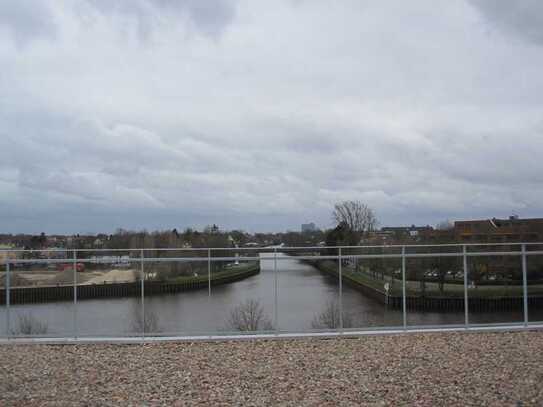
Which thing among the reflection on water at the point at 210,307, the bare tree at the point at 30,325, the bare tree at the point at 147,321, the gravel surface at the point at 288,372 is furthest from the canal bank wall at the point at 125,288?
the gravel surface at the point at 288,372

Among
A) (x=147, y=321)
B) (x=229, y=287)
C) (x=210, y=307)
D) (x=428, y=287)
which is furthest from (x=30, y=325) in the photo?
(x=428, y=287)

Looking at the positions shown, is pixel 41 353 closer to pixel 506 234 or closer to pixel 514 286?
pixel 514 286

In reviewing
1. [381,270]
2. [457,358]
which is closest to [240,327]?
[381,270]

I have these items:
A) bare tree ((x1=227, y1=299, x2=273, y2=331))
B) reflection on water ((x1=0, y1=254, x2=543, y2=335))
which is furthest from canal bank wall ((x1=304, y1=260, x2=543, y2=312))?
bare tree ((x1=227, y1=299, x2=273, y2=331))

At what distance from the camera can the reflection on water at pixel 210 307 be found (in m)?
11.6

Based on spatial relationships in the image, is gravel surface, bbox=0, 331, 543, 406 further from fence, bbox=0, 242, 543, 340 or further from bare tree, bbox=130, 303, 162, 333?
bare tree, bbox=130, 303, 162, 333

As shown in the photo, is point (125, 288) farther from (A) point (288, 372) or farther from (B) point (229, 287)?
(A) point (288, 372)

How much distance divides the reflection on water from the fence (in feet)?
0.12

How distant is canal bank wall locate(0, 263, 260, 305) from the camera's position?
11.8m

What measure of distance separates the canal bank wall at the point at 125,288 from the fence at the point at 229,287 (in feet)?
0.17

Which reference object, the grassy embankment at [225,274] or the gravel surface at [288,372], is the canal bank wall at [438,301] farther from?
the gravel surface at [288,372]

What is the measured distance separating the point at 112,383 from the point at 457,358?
4857 millimetres

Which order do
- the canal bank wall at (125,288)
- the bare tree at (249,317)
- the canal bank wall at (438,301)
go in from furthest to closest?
the canal bank wall at (438,301), the bare tree at (249,317), the canal bank wall at (125,288)

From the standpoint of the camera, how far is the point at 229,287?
14234 millimetres
